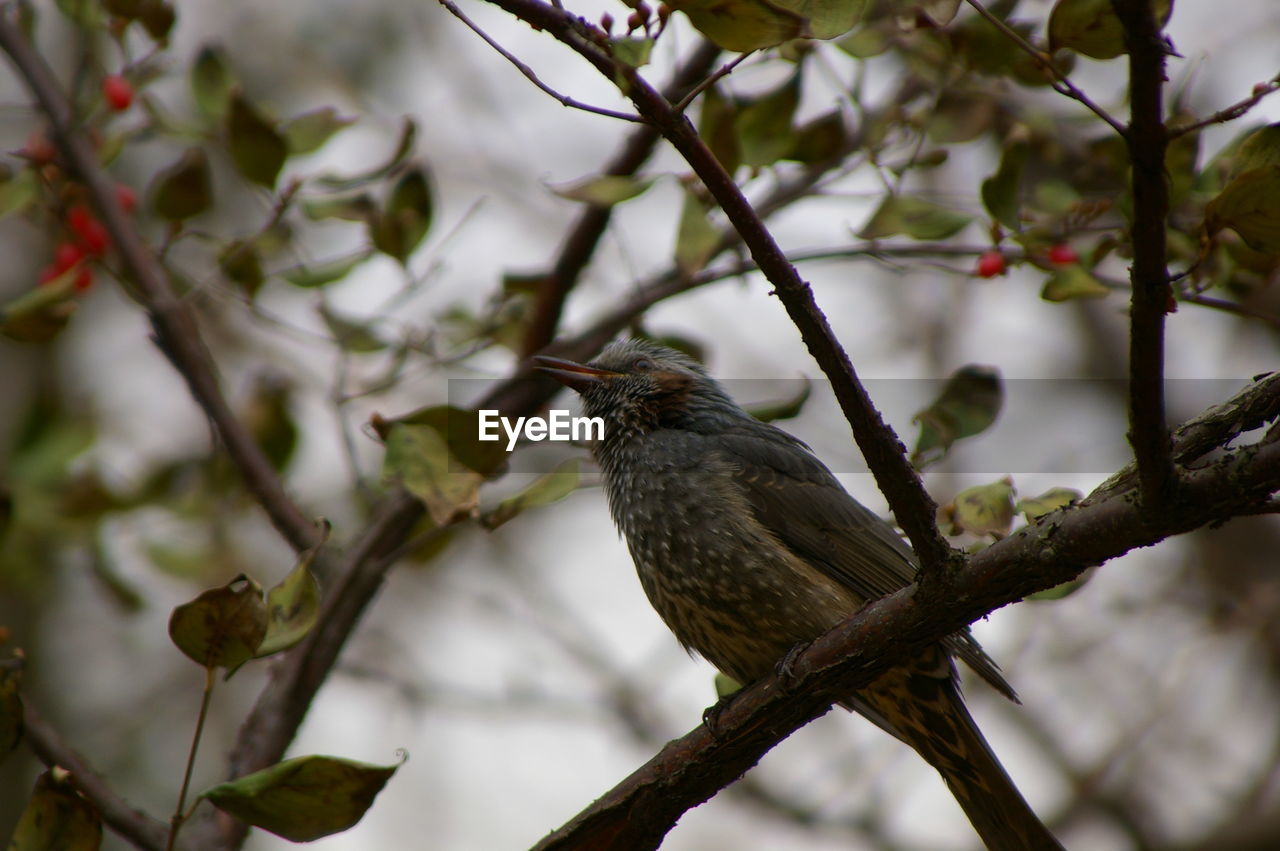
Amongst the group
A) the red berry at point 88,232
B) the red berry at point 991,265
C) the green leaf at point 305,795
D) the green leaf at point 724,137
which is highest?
the red berry at point 991,265

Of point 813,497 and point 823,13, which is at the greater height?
point 813,497

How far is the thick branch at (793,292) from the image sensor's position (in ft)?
7.12

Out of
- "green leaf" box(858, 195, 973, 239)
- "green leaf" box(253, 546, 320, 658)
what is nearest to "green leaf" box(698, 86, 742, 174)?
"green leaf" box(858, 195, 973, 239)

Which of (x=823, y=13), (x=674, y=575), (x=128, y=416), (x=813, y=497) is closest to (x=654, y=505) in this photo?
(x=674, y=575)

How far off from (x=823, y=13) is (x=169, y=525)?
3.43 m

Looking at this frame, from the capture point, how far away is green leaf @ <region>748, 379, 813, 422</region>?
3.69 m

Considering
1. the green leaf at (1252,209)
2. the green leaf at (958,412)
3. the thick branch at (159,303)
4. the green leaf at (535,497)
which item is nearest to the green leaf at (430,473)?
the green leaf at (535,497)

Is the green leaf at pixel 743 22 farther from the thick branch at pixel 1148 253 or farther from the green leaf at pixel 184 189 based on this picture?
the green leaf at pixel 184 189

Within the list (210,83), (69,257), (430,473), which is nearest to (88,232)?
(69,257)

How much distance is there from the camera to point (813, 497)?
3965 millimetres

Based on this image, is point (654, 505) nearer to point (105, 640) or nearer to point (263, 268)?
point (263, 268)

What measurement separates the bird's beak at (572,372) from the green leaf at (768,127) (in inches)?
38.8

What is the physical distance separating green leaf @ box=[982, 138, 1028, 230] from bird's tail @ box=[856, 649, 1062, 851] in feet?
4.01

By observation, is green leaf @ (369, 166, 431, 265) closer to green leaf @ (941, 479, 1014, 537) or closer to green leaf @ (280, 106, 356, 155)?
green leaf @ (280, 106, 356, 155)
